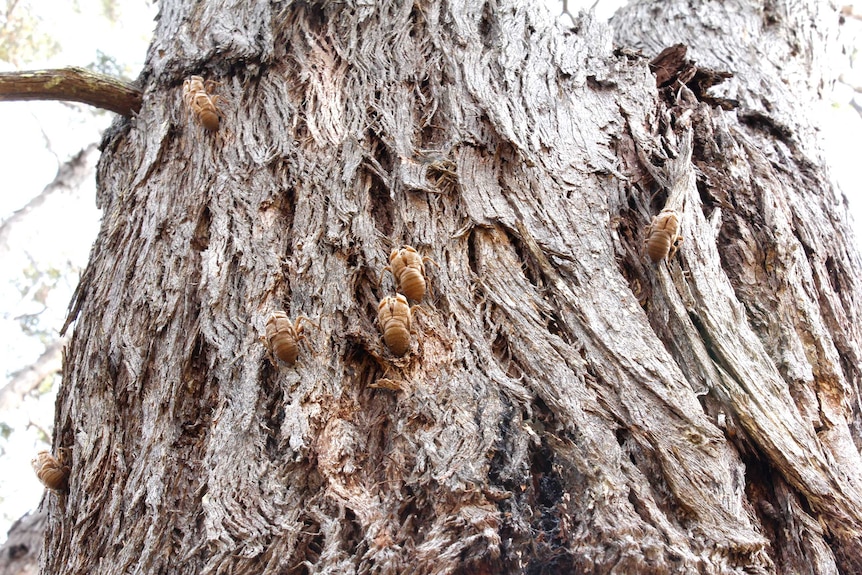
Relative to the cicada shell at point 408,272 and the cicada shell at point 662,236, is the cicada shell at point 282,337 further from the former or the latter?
the cicada shell at point 662,236

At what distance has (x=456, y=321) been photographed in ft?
8.02

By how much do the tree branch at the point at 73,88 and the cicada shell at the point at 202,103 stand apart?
1.60 ft

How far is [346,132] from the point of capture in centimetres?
319

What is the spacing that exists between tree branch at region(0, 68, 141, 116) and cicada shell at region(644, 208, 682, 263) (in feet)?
8.66

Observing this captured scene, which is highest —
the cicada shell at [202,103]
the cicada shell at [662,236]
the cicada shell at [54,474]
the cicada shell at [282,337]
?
the cicada shell at [202,103]

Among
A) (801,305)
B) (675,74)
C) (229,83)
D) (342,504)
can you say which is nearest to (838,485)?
(801,305)

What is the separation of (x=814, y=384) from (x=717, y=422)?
58cm

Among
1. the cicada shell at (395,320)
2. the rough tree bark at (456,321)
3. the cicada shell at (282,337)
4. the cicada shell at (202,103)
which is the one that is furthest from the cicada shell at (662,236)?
the cicada shell at (202,103)

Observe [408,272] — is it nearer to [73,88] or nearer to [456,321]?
[456,321]

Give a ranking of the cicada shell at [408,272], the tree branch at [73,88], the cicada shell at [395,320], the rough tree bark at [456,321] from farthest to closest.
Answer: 1. the tree branch at [73,88]
2. the cicada shell at [408,272]
3. the cicada shell at [395,320]
4. the rough tree bark at [456,321]

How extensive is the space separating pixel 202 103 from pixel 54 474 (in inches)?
64.4

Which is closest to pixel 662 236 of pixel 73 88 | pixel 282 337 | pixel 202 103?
pixel 282 337

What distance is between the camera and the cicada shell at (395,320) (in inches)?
89.4

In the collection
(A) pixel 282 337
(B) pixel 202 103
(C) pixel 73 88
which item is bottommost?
(A) pixel 282 337
